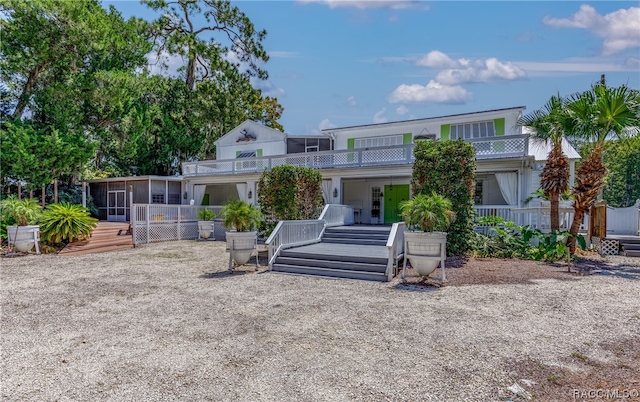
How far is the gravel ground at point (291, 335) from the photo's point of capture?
12.3 feet

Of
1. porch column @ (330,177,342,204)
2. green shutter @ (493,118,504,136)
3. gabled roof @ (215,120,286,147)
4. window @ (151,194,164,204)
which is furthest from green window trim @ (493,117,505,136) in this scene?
window @ (151,194,164,204)

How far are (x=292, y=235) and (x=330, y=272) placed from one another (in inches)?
94.1

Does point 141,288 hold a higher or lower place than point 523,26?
lower

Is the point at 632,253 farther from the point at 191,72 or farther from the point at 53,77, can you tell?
the point at 191,72

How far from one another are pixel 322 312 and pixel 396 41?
8.75 meters

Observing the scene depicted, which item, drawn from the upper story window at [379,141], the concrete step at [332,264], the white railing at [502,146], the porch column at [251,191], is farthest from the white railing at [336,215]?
the porch column at [251,191]

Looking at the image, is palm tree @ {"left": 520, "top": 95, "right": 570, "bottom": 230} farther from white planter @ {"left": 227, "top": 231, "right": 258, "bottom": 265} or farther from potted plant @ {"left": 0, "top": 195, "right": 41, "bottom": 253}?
potted plant @ {"left": 0, "top": 195, "right": 41, "bottom": 253}

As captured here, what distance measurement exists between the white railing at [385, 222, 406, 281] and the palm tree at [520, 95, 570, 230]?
5329mm

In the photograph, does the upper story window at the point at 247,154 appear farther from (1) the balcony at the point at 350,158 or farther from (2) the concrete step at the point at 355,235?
(2) the concrete step at the point at 355,235

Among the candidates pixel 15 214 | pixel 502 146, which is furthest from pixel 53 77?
pixel 502 146

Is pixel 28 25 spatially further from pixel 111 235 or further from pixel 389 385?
pixel 389 385

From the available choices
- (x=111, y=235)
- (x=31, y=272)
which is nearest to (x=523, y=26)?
(x=31, y=272)

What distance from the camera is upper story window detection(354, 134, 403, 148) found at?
67.1ft

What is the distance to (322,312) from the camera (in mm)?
6309
